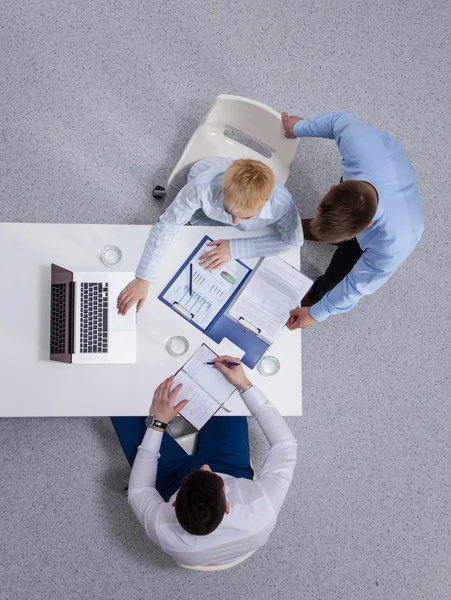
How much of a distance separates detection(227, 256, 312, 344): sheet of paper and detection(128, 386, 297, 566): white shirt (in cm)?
23

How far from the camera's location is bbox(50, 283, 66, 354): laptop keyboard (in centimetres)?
155

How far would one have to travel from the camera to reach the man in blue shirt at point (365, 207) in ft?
4.78

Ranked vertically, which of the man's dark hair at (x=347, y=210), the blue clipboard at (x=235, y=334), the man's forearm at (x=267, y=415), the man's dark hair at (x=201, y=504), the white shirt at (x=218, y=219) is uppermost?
the man's dark hair at (x=347, y=210)

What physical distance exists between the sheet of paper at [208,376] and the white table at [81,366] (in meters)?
0.03

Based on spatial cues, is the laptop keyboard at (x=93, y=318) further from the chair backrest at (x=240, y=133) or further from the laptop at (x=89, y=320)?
the chair backrest at (x=240, y=133)

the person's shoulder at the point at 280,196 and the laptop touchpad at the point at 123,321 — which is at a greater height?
the person's shoulder at the point at 280,196

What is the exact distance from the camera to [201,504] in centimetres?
137

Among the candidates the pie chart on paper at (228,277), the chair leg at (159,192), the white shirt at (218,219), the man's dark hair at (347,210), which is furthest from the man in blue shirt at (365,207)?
the chair leg at (159,192)

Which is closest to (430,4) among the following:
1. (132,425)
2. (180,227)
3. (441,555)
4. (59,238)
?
(180,227)

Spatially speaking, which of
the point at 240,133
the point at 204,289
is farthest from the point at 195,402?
the point at 240,133

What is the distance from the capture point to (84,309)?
1.59 meters

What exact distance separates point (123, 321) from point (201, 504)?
0.62 meters

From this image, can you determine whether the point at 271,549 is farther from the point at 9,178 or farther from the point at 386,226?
the point at 9,178

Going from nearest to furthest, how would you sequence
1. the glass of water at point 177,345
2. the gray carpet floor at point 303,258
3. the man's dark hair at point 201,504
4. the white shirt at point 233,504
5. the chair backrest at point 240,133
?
the man's dark hair at point 201,504 → the white shirt at point 233,504 → the glass of water at point 177,345 → the chair backrest at point 240,133 → the gray carpet floor at point 303,258
